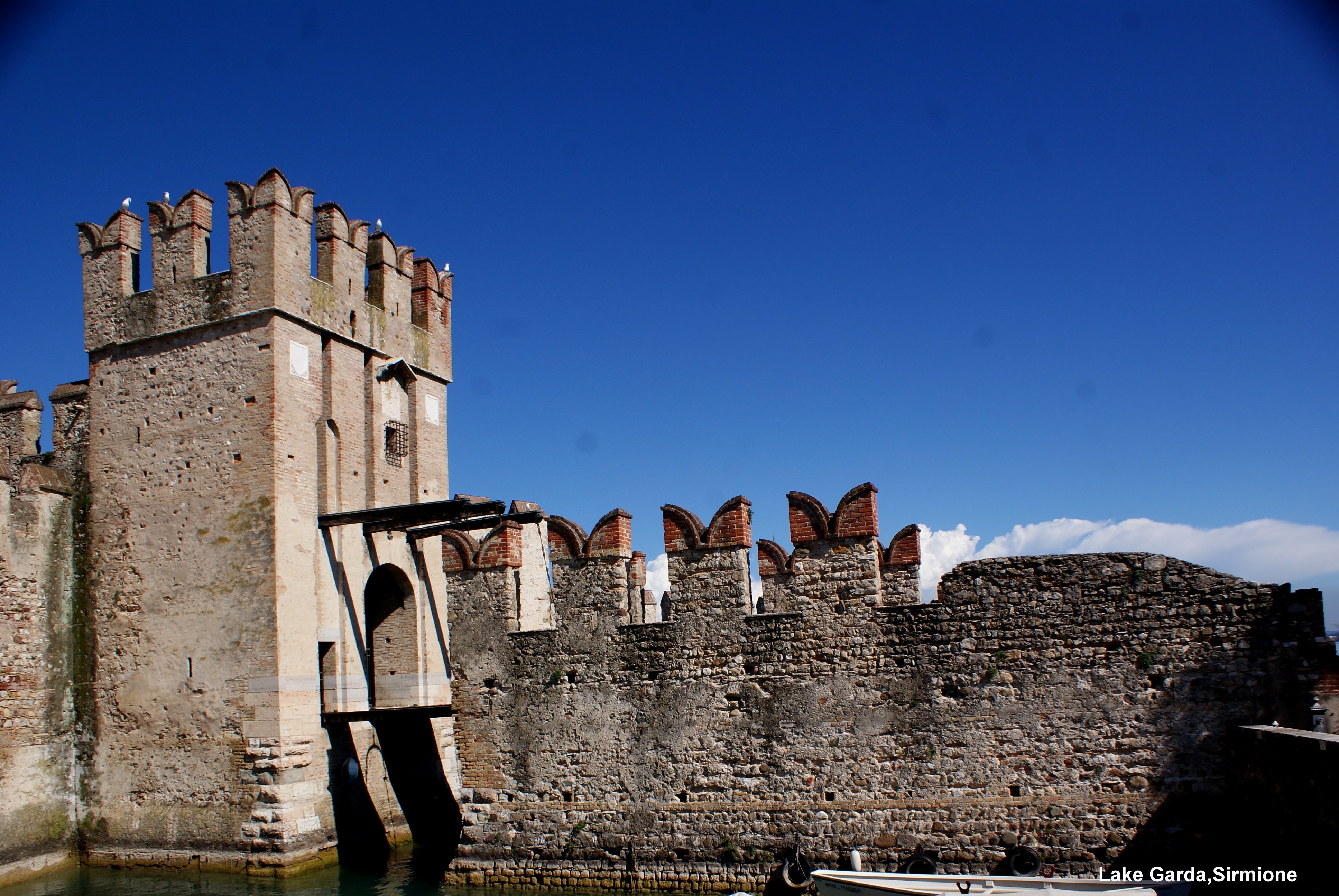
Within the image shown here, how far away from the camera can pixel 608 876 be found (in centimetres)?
1053

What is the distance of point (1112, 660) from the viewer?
9.12m

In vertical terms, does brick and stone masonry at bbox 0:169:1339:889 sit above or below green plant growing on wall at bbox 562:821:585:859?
above

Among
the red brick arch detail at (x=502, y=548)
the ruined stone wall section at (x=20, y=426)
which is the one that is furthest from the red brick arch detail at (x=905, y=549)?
the ruined stone wall section at (x=20, y=426)

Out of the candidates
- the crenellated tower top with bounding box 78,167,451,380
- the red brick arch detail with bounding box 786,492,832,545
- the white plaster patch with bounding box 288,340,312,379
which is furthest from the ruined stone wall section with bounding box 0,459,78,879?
the red brick arch detail with bounding box 786,492,832,545

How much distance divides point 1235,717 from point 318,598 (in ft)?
41.4

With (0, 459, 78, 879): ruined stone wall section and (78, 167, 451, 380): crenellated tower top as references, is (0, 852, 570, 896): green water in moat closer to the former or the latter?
(0, 459, 78, 879): ruined stone wall section

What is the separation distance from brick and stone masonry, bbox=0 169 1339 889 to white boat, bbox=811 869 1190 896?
2.39 feet

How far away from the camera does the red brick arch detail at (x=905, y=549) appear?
1005cm

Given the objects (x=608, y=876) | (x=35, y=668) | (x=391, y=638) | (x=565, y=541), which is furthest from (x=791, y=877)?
(x=35, y=668)

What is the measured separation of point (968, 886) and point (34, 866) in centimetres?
1396

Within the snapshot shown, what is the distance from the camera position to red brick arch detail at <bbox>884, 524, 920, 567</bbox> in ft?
33.0

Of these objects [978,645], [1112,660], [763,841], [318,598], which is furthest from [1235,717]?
[318,598]

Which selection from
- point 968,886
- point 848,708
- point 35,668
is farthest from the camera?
point 35,668

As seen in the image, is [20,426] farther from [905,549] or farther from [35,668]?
[905,549]
